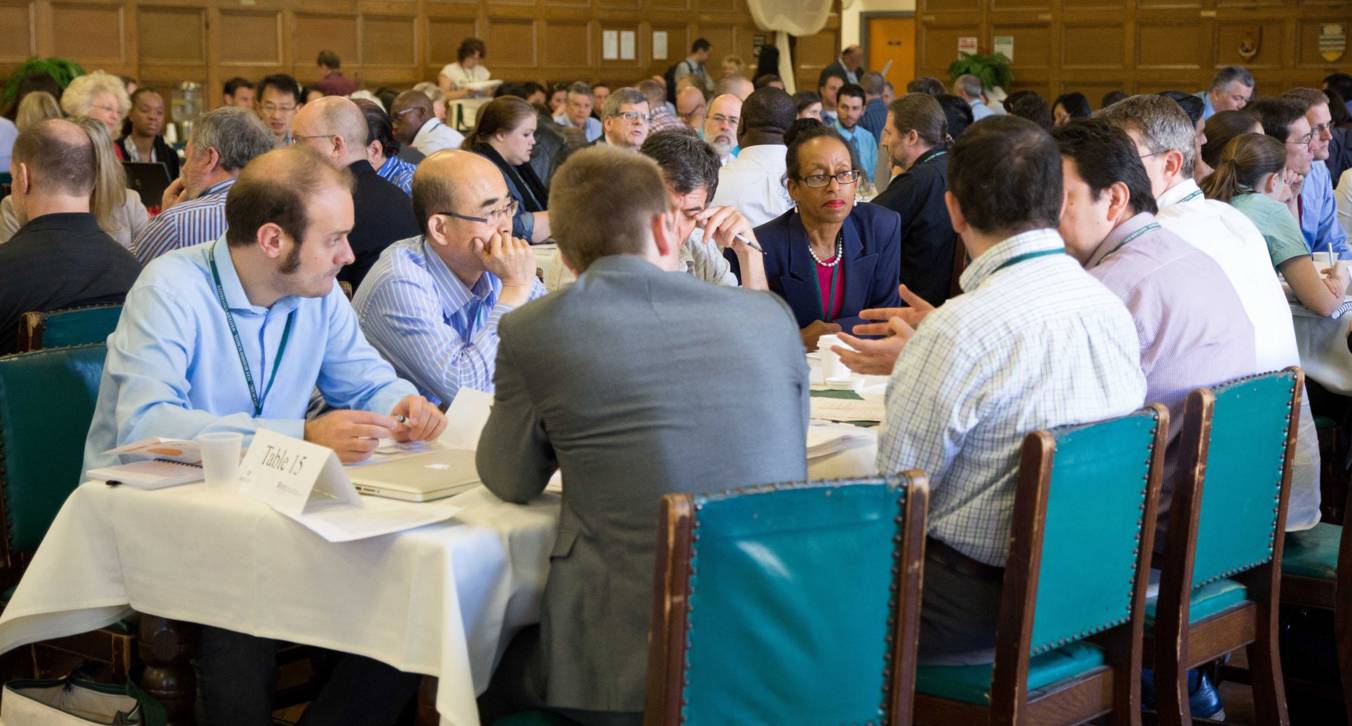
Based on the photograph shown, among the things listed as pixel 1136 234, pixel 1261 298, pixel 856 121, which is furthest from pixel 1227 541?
pixel 856 121

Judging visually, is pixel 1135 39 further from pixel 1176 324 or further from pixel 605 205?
pixel 605 205

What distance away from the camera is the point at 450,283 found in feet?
11.0

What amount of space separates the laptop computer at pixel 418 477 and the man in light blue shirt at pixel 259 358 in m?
0.08

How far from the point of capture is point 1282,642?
335 cm

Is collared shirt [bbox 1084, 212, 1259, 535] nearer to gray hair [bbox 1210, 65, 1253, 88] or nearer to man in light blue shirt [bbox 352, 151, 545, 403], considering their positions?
man in light blue shirt [bbox 352, 151, 545, 403]

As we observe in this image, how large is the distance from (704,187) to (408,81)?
11.2 meters

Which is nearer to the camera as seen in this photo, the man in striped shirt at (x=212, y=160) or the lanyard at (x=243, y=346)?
the lanyard at (x=243, y=346)

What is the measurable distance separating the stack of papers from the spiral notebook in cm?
100

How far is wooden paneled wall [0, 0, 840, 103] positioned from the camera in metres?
12.8

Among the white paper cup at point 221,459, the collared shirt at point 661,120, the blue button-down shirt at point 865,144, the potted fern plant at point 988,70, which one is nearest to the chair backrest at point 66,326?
the white paper cup at point 221,459

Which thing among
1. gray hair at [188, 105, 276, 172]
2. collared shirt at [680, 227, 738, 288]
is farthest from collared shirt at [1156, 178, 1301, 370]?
gray hair at [188, 105, 276, 172]

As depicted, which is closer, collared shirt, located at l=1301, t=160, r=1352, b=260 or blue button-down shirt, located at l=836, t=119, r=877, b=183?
collared shirt, located at l=1301, t=160, r=1352, b=260

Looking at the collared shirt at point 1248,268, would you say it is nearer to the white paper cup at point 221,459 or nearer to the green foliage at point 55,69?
the white paper cup at point 221,459

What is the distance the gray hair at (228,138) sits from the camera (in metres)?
4.87
